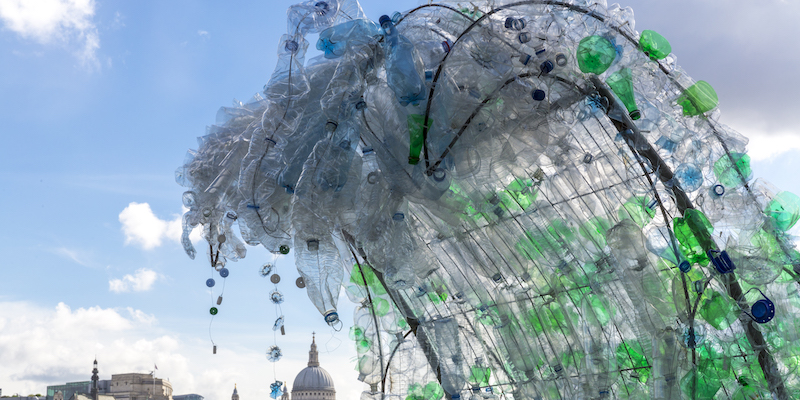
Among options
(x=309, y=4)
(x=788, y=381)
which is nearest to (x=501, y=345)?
(x=788, y=381)

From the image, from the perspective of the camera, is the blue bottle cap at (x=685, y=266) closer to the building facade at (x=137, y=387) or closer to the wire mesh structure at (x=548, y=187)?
the wire mesh structure at (x=548, y=187)

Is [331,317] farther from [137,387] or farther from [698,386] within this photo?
[137,387]

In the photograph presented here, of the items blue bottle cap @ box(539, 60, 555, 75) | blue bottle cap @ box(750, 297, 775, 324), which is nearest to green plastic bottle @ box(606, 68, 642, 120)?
blue bottle cap @ box(539, 60, 555, 75)

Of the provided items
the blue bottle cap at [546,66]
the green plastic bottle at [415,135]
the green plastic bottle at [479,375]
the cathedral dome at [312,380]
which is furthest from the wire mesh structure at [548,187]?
the cathedral dome at [312,380]

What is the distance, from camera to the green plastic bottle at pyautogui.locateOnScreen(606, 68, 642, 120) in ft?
17.0

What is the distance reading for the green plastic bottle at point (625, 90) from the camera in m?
5.18

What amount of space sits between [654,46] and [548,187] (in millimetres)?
1473

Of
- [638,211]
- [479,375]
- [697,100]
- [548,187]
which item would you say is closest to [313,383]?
[479,375]

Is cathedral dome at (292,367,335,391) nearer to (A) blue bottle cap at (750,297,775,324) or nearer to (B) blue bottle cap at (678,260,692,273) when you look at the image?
(B) blue bottle cap at (678,260,692,273)

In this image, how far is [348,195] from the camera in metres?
4.91

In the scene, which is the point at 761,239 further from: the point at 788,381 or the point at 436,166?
the point at 436,166

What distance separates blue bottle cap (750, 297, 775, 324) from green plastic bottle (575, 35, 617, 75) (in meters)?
2.02

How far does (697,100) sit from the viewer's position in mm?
5379

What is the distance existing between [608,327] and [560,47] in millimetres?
2483
